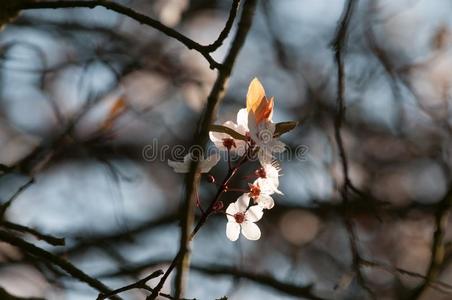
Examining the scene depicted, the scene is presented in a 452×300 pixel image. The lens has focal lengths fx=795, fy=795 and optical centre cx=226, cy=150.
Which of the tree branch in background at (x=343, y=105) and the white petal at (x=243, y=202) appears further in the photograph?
the tree branch in background at (x=343, y=105)

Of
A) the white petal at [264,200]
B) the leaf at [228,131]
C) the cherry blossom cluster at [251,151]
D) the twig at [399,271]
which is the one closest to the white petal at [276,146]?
the cherry blossom cluster at [251,151]

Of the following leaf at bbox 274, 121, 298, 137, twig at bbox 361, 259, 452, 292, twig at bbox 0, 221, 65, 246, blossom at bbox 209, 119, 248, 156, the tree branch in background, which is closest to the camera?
leaf at bbox 274, 121, 298, 137

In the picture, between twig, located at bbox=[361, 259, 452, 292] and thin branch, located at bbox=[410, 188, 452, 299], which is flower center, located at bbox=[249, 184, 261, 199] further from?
thin branch, located at bbox=[410, 188, 452, 299]

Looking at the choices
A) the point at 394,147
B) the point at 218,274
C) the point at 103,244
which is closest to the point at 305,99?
the point at 394,147

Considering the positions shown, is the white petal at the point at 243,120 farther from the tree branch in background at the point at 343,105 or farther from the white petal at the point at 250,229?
the tree branch in background at the point at 343,105

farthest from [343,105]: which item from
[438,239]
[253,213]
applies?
[253,213]

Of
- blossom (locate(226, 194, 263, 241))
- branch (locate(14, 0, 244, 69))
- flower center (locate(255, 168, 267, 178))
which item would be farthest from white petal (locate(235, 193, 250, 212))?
branch (locate(14, 0, 244, 69))

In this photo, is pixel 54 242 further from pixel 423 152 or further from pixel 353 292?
pixel 423 152

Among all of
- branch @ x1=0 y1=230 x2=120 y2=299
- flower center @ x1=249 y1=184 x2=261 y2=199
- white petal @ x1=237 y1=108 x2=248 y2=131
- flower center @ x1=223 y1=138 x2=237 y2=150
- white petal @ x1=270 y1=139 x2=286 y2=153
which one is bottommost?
branch @ x1=0 y1=230 x2=120 y2=299
